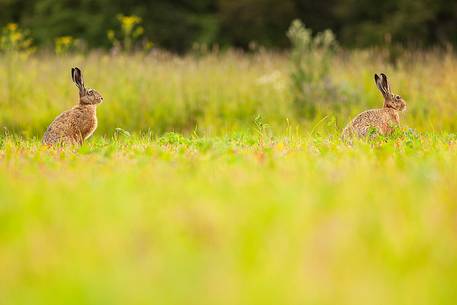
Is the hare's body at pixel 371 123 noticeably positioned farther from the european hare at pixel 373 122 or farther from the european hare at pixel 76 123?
the european hare at pixel 76 123

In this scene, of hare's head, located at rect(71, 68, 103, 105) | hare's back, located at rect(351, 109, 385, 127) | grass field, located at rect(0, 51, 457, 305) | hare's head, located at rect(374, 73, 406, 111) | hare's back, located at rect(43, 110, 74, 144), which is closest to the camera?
grass field, located at rect(0, 51, 457, 305)

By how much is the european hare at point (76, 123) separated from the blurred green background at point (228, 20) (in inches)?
791

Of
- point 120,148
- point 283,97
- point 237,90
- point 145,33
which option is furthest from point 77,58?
point 145,33

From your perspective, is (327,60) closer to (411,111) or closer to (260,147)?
(411,111)

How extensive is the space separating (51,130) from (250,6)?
23.2 meters

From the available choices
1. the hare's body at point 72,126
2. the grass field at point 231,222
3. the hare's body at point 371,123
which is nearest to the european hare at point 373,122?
the hare's body at point 371,123

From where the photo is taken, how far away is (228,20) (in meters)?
29.9

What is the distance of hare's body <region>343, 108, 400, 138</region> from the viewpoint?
23.6ft

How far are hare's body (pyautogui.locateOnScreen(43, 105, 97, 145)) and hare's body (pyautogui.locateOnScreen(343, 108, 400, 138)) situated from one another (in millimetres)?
2623

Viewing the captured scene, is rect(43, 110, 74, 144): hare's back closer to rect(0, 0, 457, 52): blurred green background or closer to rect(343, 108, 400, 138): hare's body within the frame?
rect(343, 108, 400, 138): hare's body

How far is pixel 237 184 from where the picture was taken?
156 inches

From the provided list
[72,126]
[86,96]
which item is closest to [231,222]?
[72,126]

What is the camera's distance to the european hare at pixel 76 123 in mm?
7180

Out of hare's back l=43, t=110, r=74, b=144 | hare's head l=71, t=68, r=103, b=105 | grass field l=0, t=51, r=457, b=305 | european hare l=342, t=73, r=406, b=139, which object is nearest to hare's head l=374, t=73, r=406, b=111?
european hare l=342, t=73, r=406, b=139
